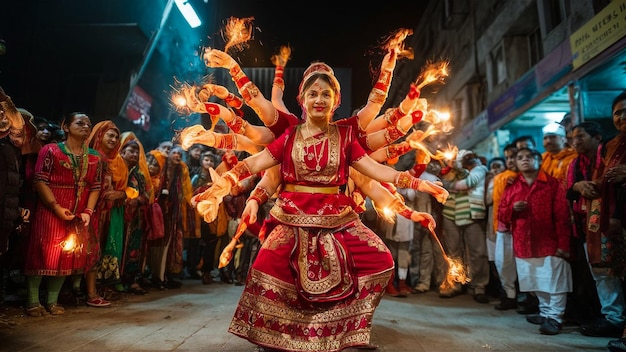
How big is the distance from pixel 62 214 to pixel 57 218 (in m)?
0.15

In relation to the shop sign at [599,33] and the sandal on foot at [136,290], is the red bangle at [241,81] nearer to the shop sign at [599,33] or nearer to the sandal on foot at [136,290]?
the sandal on foot at [136,290]

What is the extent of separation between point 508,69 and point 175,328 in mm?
13471

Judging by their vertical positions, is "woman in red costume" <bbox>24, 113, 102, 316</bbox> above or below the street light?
below

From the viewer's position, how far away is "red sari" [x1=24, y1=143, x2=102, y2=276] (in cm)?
380

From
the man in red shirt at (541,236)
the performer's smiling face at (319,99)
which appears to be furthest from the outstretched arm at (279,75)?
the man in red shirt at (541,236)

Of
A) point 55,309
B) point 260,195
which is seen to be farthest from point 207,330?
point 55,309

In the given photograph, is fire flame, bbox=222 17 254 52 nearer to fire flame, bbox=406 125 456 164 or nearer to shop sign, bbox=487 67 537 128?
fire flame, bbox=406 125 456 164

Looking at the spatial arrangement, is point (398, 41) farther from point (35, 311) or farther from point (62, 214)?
point (35, 311)

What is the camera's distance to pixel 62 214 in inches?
150

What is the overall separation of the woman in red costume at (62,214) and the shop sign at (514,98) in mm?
9612

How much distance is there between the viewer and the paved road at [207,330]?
2.88 metres

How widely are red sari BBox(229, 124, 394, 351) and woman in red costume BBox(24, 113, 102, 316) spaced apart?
2.61 metres

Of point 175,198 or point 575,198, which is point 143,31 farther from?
point 575,198

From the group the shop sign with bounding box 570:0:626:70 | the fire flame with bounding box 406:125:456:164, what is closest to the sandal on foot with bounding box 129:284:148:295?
the fire flame with bounding box 406:125:456:164
